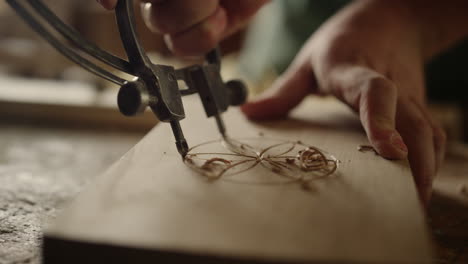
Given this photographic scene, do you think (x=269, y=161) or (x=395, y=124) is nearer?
(x=269, y=161)

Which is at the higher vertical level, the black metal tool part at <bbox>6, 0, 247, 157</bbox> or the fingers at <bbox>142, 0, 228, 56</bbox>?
the fingers at <bbox>142, 0, 228, 56</bbox>

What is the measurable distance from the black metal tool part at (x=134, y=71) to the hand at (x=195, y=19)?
0.61 ft

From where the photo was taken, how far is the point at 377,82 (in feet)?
3.04

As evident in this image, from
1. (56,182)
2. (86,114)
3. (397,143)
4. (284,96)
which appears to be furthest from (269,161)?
(86,114)

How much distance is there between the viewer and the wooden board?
1.68 ft

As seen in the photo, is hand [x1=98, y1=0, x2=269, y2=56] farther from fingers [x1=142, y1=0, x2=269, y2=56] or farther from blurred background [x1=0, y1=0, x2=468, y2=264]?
blurred background [x1=0, y1=0, x2=468, y2=264]

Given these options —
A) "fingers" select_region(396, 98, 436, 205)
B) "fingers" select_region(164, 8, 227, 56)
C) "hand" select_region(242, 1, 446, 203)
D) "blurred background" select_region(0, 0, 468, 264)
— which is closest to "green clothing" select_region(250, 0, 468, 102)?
"blurred background" select_region(0, 0, 468, 264)

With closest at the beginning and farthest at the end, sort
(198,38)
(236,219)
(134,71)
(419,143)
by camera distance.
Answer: (236,219), (134,71), (419,143), (198,38)

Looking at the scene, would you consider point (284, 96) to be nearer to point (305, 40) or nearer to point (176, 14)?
point (176, 14)

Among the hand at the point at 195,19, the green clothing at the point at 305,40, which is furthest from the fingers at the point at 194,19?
the green clothing at the point at 305,40

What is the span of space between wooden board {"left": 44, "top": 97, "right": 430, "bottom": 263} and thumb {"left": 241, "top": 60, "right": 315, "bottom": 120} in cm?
36

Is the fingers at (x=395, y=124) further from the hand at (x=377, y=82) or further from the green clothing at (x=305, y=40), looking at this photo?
the green clothing at (x=305, y=40)

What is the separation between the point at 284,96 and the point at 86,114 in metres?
0.66

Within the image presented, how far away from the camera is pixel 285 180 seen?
72 cm
